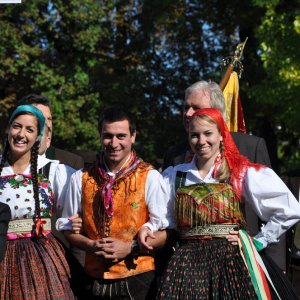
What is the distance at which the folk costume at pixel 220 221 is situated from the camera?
3891mm

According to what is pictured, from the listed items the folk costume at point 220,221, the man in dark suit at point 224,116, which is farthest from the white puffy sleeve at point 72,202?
the man in dark suit at point 224,116

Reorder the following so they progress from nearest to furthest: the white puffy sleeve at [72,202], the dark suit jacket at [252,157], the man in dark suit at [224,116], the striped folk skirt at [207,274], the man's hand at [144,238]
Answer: the striped folk skirt at [207,274], the man's hand at [144,238], the white puffy sleeve at [72,202], the dark suit jacket at [252,157], the man in dark suit at [224,116]

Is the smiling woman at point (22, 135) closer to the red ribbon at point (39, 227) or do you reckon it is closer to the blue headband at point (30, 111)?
the blue headband at point (30, 111)

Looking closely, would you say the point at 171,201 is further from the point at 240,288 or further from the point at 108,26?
the point at 108,26

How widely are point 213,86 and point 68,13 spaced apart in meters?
13.8

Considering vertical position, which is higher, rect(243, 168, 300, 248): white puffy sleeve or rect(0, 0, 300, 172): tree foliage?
rect(0, 0, 300, 172): tree foliage

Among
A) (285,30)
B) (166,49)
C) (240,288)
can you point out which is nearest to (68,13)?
(166,49)

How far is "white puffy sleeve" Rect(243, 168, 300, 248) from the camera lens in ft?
13.3

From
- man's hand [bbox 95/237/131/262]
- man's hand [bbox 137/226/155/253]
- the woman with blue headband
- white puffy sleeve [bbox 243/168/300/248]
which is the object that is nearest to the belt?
the woman with blue headband

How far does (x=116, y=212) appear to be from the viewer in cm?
409

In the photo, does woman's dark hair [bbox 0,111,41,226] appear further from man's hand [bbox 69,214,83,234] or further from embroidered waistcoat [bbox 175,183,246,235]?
embroidered waistcoat [bbox 175,183,246,235]

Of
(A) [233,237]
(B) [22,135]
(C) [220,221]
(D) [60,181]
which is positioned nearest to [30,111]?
(B) [22,135]

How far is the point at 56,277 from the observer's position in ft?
13.5

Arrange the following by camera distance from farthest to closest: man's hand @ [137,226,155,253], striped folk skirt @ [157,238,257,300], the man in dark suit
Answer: the man in dark suit, man's hand @ [137,226,155,253], striped folk skirt @ [157,238,257,300]
